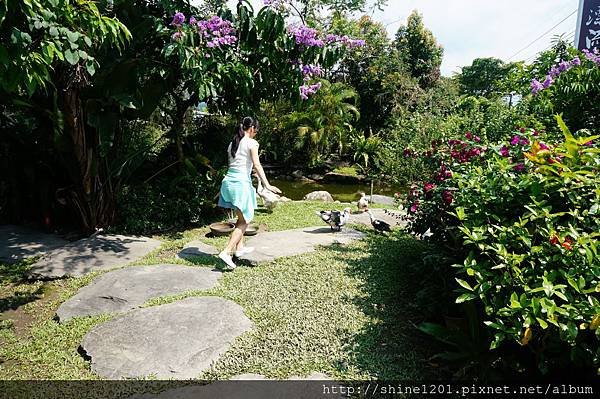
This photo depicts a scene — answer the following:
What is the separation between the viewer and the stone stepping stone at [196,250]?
4848 mm

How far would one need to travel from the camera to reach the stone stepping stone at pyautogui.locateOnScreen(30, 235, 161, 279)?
4426 millimetres

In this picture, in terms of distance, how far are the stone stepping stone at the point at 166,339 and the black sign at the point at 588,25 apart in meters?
6.23

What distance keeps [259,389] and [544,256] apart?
1775 mm

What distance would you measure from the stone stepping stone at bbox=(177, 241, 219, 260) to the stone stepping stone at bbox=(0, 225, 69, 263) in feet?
5.51

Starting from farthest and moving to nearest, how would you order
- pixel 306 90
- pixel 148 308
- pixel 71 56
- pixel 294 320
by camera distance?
pixel 306 90 → pixel 148 308 → pixel 294 320 → pixel 71 56

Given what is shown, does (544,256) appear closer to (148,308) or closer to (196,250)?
(148,308)

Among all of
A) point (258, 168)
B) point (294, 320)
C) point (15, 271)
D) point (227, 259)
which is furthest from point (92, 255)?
point (294, 320)

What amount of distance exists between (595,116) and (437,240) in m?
3.03

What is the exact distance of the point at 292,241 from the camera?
5320 millimetres

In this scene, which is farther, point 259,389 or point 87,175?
point 87,175

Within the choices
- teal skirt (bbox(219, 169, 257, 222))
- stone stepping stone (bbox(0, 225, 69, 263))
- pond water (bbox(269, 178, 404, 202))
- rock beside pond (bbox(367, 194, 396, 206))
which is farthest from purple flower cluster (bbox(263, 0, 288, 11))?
pond water (bbox(269, 178, 404, 202))

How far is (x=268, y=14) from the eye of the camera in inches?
189

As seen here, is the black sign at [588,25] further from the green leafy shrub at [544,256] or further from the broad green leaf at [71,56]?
the broad green leaf at [71,56]

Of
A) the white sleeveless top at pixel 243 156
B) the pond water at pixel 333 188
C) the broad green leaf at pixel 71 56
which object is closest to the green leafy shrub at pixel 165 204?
the white sleeveless top at pixel 243 156
